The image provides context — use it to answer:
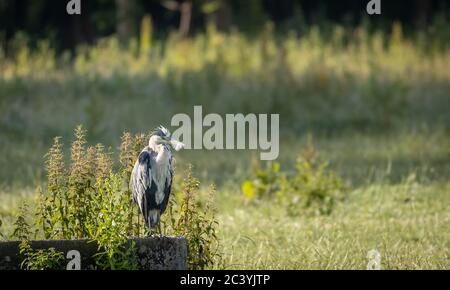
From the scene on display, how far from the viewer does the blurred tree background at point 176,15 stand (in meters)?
20.4

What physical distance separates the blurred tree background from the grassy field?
8.08 ft

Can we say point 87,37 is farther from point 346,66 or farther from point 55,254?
point 55,254

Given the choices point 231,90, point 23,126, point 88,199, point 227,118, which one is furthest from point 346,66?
point 88,199

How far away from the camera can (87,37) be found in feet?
79.9

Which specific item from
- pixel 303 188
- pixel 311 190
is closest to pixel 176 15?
pixel 303 188

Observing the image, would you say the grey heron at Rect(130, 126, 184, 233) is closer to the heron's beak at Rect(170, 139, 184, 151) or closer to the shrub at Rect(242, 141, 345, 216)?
the heron's beak at Rect(170, 139, 184, 151)

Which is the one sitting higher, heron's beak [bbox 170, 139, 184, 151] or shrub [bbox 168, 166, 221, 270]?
heron's beak [bbox 170, 139, 184, 151]

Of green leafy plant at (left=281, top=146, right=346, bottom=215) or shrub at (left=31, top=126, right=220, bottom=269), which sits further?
green leafy plant at (left=281, top=146, right=346, bottom=215)

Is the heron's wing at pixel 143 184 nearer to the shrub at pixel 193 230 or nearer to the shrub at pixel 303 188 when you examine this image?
the shrub at pixel 193 230

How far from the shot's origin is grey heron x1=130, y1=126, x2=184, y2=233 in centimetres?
540

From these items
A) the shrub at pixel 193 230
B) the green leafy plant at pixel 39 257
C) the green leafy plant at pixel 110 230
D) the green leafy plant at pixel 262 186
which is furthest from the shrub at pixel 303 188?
the green leafy plant at pixel 39 257

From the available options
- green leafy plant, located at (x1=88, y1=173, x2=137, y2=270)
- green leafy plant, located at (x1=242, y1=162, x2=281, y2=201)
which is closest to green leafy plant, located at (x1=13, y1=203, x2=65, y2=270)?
green leafy plant, located at (x1=88, y1=173, x2=137, y2=270)

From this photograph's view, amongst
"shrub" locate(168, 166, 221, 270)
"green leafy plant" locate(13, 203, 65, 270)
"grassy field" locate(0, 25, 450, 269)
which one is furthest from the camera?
"grassy field" locate(0, 25, 450, 269)

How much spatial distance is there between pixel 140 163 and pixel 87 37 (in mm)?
19394
